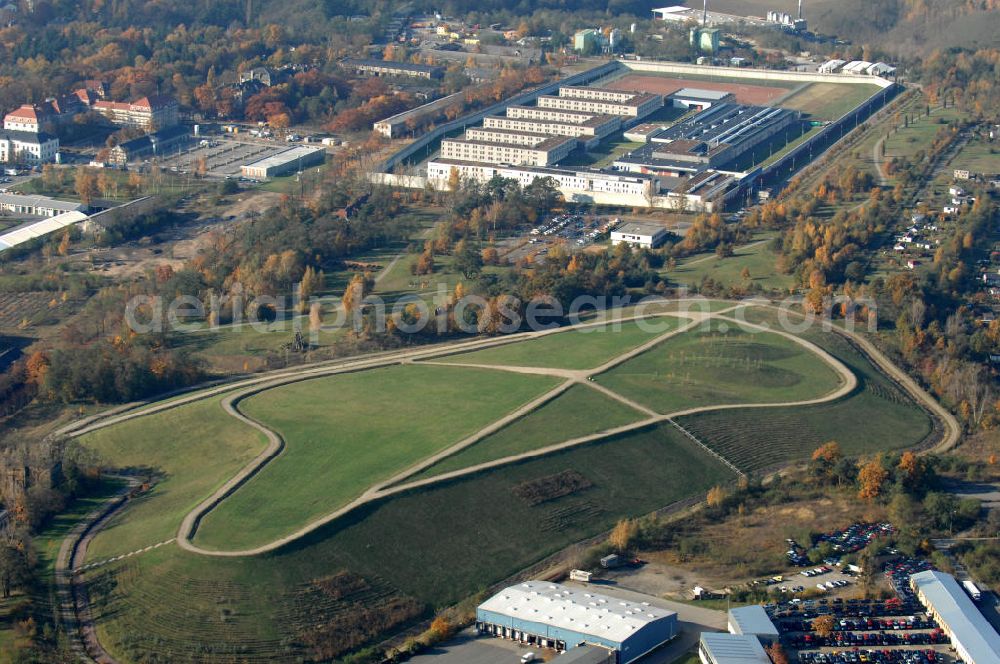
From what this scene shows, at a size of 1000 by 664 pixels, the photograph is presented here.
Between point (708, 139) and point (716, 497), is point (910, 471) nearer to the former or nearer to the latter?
point (716, 497)

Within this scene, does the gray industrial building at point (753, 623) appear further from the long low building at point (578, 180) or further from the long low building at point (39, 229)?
the long low building at point (39, 229)

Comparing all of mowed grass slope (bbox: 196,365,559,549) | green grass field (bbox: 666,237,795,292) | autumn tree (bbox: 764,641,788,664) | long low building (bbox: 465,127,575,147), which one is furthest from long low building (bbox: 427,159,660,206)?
autumn tree (bbox: 764,641,788,664)

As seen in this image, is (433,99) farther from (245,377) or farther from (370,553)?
(370,553)

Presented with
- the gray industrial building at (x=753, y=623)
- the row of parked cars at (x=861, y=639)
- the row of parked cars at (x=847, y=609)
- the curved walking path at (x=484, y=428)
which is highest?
the curved walking path at (x=484, y=428)

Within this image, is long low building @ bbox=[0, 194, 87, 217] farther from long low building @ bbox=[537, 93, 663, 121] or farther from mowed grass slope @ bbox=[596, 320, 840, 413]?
long low building @ bbox=[537, 93, 663, 121]

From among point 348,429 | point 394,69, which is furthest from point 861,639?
point 394,69

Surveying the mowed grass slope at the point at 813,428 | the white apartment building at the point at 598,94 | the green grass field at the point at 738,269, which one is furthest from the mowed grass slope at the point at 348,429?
the white apartment building at the point at 598,94
